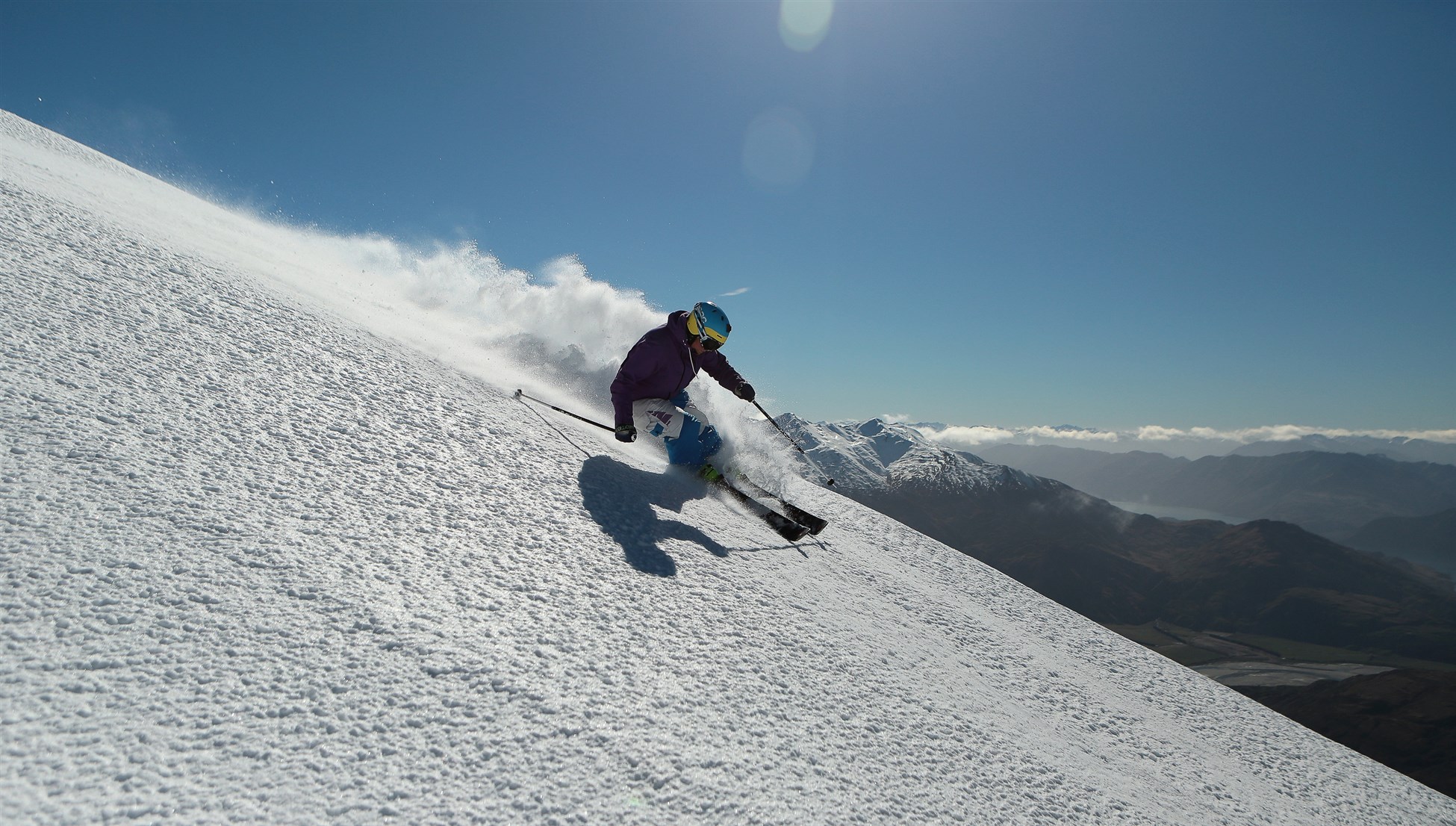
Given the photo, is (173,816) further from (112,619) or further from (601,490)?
(601,490)

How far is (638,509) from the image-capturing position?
6.39 metres

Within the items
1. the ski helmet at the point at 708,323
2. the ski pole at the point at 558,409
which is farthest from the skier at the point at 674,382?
the ski pole at the point at 558,409

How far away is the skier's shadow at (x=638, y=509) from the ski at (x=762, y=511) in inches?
21.4

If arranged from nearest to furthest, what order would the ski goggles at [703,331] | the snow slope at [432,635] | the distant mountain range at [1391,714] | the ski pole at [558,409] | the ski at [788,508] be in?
the snow slope at [432,635]
the ski at [788,508]
the ski pole at [558,409]
the ski goggles at [703,331]
the distant mountain range at [1391,714]

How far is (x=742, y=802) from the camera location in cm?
313

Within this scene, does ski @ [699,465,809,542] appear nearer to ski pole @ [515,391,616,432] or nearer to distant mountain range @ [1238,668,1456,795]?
ski pole @ [515,391,616,432]

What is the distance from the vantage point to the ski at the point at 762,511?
772 cm

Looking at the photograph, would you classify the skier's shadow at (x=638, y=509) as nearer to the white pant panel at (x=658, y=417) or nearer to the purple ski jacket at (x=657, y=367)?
the white pant panel at (x=658, y=417)

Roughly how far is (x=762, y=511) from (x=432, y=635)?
5.21 metres

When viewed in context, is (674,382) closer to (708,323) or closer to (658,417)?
(658,417)

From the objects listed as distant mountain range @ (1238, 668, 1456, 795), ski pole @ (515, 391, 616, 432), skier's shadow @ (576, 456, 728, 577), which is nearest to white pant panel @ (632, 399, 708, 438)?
ski pole @ (515, 391, 616, 432)

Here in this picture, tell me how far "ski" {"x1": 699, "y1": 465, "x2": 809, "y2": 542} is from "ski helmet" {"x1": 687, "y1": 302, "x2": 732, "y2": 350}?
184 cm

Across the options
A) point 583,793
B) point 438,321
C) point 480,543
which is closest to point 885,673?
point 583,793

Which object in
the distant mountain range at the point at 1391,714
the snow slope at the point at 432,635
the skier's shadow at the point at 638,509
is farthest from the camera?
the distant mountain range at the point at 1391,714
